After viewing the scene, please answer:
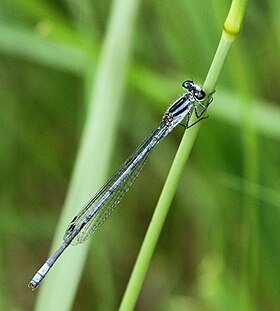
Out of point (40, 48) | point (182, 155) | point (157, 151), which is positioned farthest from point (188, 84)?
point (157, 151)

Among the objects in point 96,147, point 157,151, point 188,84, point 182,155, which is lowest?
point 182,155

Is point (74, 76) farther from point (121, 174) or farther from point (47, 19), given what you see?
point (121, 174)

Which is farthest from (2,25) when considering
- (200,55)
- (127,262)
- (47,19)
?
(127,262)

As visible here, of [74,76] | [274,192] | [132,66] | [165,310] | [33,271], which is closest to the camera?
[274,192]

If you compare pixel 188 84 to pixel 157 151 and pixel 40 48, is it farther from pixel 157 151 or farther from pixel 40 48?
pixel 157 151

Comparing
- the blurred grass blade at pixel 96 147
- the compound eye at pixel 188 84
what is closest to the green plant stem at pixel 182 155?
the blurred grass blade at pixel 96 147

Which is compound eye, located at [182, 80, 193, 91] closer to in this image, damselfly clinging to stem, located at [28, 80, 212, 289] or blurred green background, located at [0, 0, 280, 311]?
damselfly clinging to stem, located at [28, 80, 212, 289]

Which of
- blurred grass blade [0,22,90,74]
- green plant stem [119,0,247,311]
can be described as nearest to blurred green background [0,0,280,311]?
blurred grass blade [0,22,90,74]
